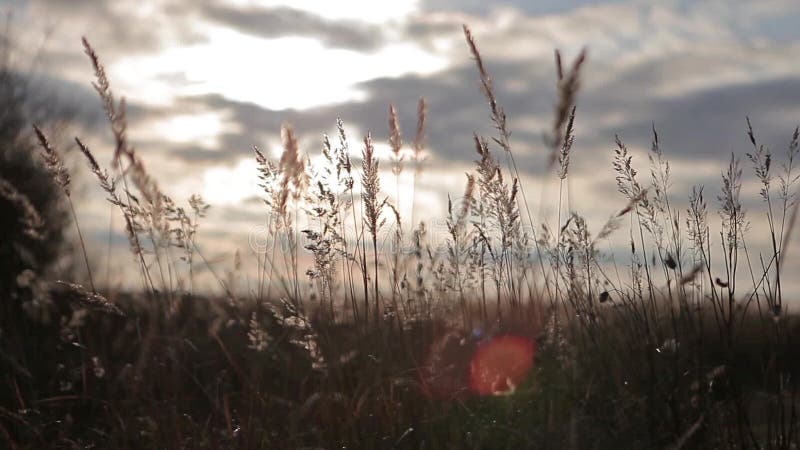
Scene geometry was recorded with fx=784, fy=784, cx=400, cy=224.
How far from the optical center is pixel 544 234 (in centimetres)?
346

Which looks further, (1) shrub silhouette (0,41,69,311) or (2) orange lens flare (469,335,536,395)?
(1) shrub silhouette (0,41,69,311)

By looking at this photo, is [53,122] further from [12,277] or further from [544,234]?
[544,234]

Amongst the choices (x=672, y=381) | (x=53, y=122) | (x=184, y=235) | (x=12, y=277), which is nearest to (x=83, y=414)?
(x=184, y=235)

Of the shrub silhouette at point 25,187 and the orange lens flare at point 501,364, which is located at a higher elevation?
the shrub silhouette at point 25,187

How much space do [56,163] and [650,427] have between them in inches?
95.4

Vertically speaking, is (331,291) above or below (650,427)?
above

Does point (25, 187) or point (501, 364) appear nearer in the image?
point (501, 364)

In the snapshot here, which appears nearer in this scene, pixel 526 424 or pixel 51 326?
pixel 526 424

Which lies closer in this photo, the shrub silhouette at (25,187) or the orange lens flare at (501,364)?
the orange lens flare at (501,364)

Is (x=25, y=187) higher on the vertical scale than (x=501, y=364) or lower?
higher

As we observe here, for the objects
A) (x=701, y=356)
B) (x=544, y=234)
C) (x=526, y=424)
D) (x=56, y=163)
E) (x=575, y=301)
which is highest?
(x=56, y=163)

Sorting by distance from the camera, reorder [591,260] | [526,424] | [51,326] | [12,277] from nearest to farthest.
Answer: [526,424] → [591,260] → [51,326] → [12,277]

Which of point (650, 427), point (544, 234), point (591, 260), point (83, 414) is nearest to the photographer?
point (650, 427)

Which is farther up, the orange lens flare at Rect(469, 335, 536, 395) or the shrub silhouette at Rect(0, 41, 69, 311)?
the shrub silhouette at Rect(0, 41, 69, 311)
